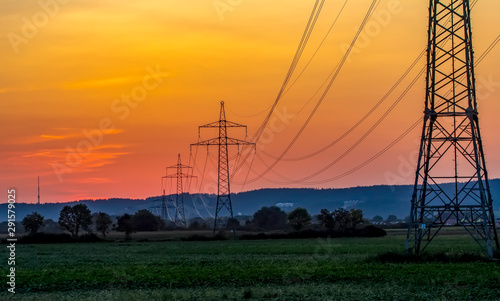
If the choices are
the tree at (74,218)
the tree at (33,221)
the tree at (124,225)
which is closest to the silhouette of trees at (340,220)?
the tree at (124,225)

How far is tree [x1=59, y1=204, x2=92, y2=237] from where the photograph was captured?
182 meters

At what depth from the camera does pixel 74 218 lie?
184 m

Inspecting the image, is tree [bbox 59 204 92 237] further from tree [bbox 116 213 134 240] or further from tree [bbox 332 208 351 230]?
tree [bbox 332 208 351 230]

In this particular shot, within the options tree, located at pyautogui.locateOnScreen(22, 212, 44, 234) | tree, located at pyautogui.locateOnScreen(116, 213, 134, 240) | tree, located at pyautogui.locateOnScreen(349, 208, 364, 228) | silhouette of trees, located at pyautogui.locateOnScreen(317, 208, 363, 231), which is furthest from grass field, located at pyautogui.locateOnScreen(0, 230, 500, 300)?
tree, located at pyautogui.locateOnScreen(349, 208, 364, 228)

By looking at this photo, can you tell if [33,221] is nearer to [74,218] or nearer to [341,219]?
[74,218]

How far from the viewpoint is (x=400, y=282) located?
41.4 metres

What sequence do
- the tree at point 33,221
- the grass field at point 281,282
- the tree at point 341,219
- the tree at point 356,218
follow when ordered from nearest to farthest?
the grass field at point 281,282 → the tree at point 33,221 → the tree at point 356,218 → the tree at point 341,219

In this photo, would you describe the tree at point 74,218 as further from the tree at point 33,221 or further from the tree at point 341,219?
the tree at point 341,219

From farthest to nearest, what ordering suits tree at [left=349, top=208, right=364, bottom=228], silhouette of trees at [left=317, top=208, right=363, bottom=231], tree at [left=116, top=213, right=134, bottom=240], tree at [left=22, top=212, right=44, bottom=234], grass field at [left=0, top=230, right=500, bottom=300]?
tree at [left=349, top=208, right=364, bottom=228], silhouette of trees at [left=317, top=208, right=363, bottom=231], tree at [left=22, top=212, right=44, bottom=234], tree at [left=116, top=213, right=134, bottom=240], grass field at [left=0, top=230, right=500, bottom=300]

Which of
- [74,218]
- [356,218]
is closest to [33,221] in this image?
[74,218]

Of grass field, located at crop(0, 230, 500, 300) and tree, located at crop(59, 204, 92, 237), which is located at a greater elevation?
tree, located at crop(59, 204, 92, 237)

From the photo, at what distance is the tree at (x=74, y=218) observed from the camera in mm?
181500

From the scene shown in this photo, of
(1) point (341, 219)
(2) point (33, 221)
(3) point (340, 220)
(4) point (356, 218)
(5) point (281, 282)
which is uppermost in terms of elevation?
(2) point (33, 221)

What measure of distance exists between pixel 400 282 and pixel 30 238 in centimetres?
10649
